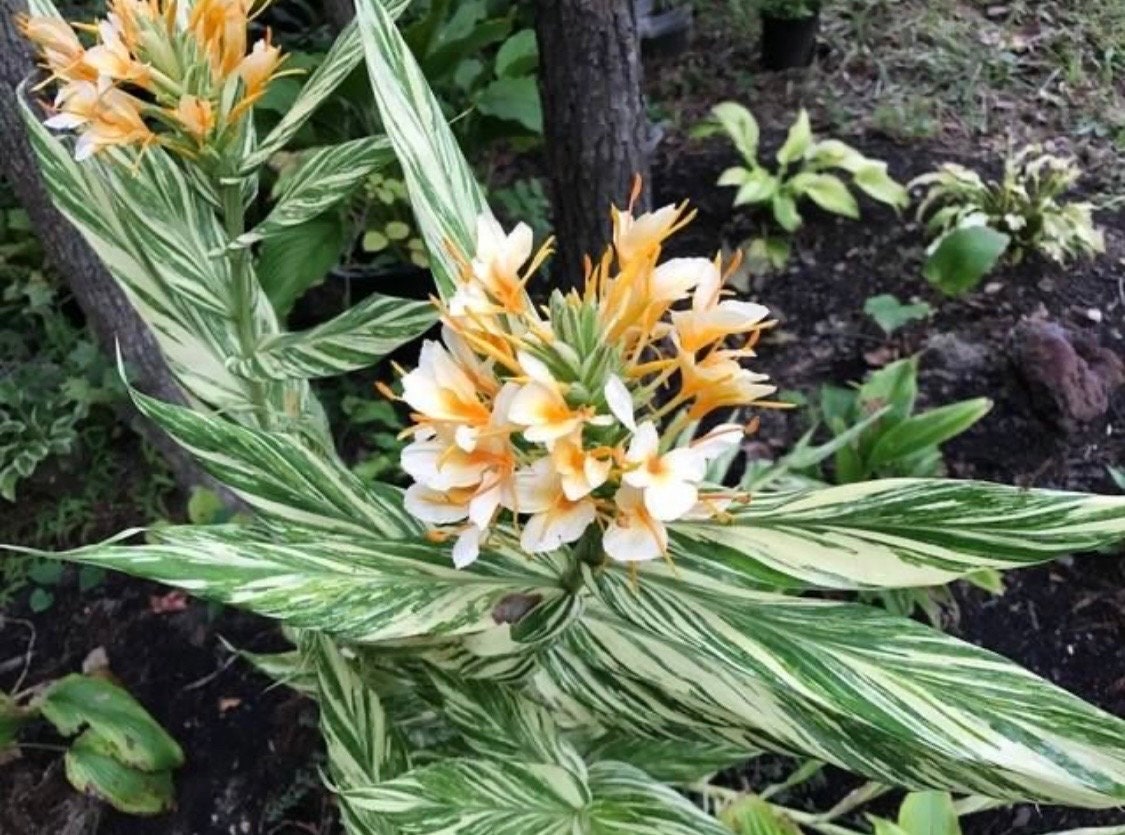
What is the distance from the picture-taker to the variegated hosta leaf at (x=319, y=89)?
0.86m

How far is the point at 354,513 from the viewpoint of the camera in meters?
0.79

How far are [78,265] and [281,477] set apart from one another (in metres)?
0.84

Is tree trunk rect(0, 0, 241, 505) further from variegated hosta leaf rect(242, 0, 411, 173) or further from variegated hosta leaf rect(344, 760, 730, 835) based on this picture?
variegated hosta leaf rect(344, 760, 730, 835)

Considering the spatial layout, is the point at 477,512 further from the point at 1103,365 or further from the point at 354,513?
the point at 1103,365

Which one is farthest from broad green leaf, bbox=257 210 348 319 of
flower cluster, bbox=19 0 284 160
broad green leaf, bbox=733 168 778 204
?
flower cluster, bbox=19 0 284 160

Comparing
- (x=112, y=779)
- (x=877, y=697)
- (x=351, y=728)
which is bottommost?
(x=112, y=779)

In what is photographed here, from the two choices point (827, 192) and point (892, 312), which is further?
point (827, 192)

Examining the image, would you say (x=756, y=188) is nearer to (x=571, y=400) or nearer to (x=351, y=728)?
(x=351, y=728)

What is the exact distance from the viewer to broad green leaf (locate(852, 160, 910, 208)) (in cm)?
226

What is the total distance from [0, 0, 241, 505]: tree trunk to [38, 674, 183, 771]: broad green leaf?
34 centimetres

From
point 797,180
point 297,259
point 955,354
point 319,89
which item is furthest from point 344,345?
point 797,180

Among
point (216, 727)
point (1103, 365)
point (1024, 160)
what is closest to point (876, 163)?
point (1024, 160)

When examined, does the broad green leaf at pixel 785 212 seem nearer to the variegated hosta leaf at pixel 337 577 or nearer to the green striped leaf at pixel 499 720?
the green striped leaf at pixel 499 720

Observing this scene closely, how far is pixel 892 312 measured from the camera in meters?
2.04
